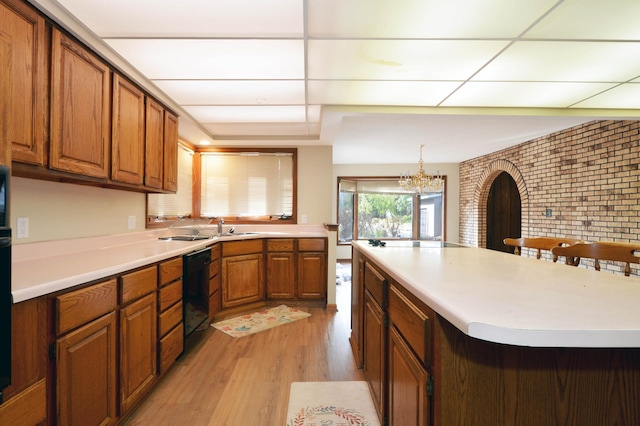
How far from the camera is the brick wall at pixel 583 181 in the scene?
10.2 ft

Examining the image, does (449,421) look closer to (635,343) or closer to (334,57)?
(635,343)

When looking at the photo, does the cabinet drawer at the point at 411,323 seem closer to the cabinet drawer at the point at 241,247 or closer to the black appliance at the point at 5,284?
the black appliance at the point at 5,284

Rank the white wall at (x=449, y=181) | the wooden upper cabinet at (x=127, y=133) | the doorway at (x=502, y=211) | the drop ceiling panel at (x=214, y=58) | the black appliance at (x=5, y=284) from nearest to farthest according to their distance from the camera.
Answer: the black appliance at (x=5, y=284) < the drop ceiling panel at (x=214, y=58) < the wooden upper cabinet at (x=127, y=133) < the doorway at (x=502, y=211) < the white wall at (x=449, y=181)

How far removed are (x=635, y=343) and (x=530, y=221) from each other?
4751mm

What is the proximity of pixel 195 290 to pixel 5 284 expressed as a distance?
164cm

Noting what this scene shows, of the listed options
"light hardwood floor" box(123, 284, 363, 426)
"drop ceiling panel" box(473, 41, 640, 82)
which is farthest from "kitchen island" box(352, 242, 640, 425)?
"drop ceiling panel" box(473, 41, 640, 82)

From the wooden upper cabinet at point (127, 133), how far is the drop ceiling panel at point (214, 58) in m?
0.21

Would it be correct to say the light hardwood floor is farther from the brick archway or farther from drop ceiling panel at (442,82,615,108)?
the brick archway

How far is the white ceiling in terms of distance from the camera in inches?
62.2

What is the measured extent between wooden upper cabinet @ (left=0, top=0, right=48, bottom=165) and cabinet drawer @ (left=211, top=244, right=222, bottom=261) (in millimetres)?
1682

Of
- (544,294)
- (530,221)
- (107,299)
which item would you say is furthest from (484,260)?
(530,221)

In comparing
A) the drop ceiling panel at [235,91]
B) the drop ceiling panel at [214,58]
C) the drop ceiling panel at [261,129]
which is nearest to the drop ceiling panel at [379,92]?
the drop ceiling panel at [235,91]

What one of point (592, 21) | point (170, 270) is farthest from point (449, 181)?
point (170, 270)

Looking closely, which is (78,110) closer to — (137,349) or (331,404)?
(137,349)
